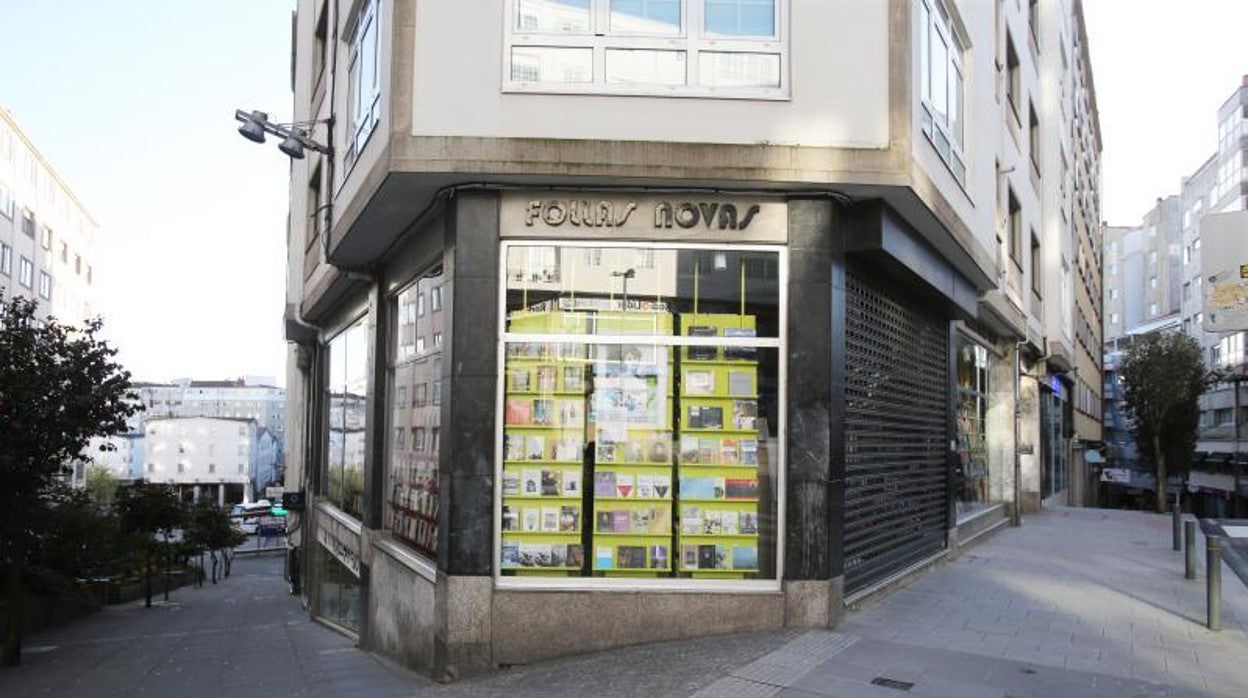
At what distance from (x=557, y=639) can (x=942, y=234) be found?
5.70 metres

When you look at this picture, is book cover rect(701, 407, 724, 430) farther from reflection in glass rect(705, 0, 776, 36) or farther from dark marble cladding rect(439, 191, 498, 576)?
reflection in glass rect(705, 0, 776, 36)

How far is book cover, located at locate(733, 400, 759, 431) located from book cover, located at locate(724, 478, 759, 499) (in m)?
0.47

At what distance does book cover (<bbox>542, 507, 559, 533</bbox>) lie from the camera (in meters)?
8.83

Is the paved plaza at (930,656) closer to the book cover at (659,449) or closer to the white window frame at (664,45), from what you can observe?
the book cover at (659,449)

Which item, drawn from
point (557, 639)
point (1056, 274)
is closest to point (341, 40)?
point (557, 639)

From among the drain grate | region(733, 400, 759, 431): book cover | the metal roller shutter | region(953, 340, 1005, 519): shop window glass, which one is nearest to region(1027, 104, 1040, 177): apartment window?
region(953, 340, 1005, 519): shop window glass

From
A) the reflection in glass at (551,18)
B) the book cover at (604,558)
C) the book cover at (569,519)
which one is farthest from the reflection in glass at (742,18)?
the book cover at (604,558)

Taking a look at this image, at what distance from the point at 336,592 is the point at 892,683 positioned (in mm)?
13771

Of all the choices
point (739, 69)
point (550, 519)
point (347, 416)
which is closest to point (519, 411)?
point (550, 519)

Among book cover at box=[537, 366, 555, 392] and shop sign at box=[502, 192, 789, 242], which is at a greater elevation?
shop sign at box=[502, 192, 789, 242]

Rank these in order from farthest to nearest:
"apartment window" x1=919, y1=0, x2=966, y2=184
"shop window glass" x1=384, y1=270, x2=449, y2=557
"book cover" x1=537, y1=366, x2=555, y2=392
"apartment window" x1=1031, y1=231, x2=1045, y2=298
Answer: "apartment window" x1=1031, y1=231, x2=1045, y2=298
"shop window glass" x1=384, y1=270, x2=449, y2=557
"apartment window" x1=919, y1=0, x2=966, y2=184
"book cover" x1=537, y1=366, x2=555, y2=392

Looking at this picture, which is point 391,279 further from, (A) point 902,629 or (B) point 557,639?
(A) point 902,629

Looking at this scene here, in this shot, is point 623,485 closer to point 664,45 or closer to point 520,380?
point 520,380

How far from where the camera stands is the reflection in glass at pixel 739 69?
29.2ft
